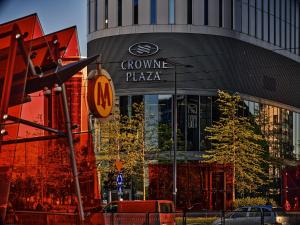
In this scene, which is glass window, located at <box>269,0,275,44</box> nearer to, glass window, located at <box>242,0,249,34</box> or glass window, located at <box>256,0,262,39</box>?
glass window, located at <box>256,0,262,39</box>

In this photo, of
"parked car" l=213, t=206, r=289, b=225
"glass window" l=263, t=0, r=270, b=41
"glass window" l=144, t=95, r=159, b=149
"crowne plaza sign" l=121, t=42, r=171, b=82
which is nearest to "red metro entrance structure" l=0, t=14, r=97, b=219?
"parked car" l=213, t=206, r=289, b=225

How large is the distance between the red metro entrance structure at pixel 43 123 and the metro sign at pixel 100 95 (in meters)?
0.28

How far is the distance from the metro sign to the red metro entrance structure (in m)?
0.28

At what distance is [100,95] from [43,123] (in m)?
0.86

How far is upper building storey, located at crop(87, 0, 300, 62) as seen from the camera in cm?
6981

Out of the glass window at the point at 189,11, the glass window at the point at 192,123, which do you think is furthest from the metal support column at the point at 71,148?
the glass window at the point at 189,11

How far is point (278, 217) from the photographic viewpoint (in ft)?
106

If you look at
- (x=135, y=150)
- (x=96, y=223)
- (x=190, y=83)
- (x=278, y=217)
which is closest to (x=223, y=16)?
(x=190, y=83)

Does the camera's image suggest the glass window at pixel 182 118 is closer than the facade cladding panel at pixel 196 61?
Yes

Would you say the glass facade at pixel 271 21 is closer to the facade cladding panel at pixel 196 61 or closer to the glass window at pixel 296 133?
the facade cladding panel at pixel 196 61

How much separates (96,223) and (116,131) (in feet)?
163

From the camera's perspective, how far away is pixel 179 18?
6994 centimetres

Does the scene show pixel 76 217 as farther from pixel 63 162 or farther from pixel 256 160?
pixel 256 160

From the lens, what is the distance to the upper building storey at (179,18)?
229 ft
